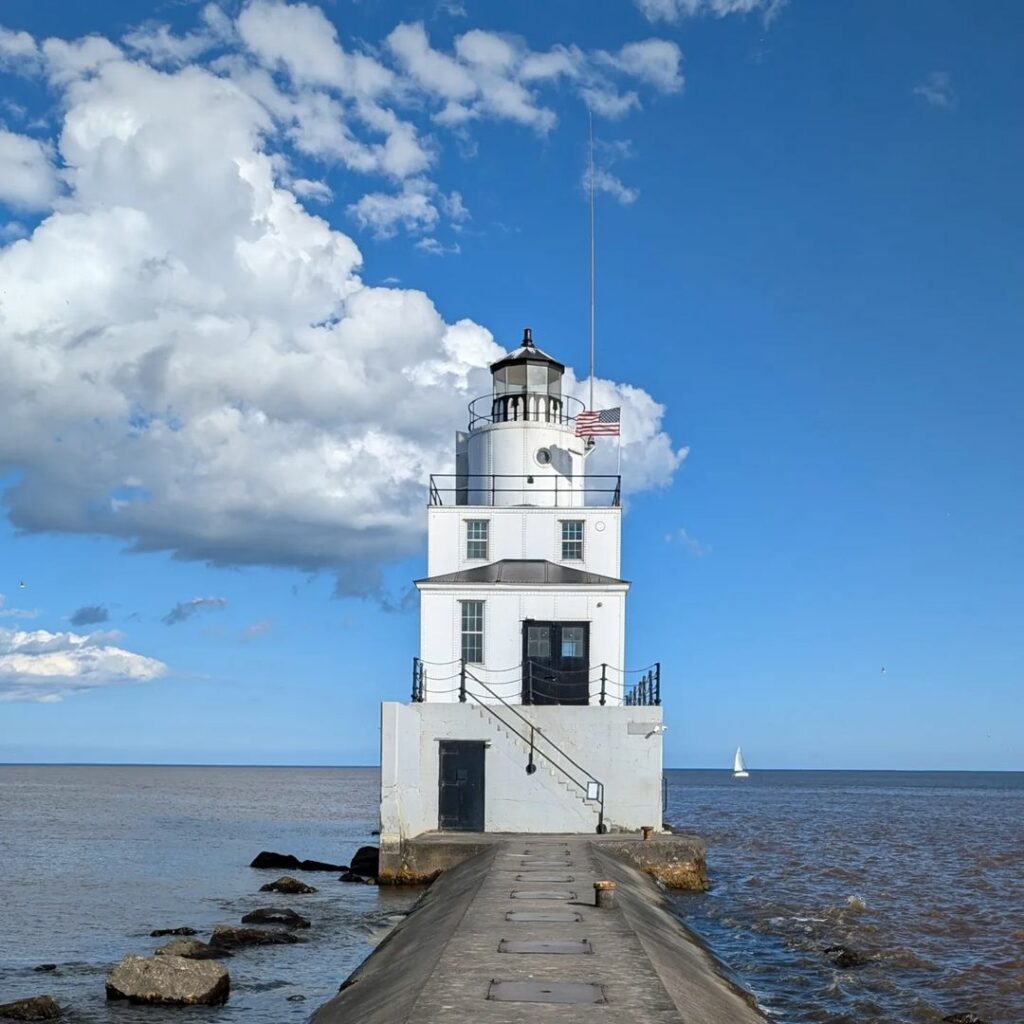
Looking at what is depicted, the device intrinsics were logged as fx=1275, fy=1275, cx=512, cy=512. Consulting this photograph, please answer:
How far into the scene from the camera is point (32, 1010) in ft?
52.5

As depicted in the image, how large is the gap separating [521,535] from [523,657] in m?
3.77

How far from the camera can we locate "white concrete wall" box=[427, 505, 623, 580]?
3266 cm

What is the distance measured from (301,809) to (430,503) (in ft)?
178

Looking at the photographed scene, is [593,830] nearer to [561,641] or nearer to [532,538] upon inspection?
[561,641]

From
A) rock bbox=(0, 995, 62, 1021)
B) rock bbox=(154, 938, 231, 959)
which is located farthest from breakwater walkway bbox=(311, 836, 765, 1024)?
rock bbox=(0, 995, 62, 1021)

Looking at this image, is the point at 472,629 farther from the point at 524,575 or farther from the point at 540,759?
the point at 540,759

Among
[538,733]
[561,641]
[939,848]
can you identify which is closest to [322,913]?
[538,733]

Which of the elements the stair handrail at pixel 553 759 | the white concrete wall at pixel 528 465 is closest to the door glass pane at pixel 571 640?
the stair handrail at pixel 553 759

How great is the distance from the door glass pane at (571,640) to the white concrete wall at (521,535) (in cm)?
264

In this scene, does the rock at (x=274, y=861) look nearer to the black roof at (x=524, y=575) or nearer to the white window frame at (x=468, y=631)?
the white window frame at (x=468, y=631)

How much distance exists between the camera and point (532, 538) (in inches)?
1291

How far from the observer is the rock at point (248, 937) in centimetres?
2128

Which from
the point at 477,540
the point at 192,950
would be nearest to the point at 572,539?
the point at 477,540

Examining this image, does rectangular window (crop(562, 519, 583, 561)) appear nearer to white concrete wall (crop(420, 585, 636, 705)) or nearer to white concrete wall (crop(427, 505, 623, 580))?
white concrete wall (crop(427, 505, 623, 580))
